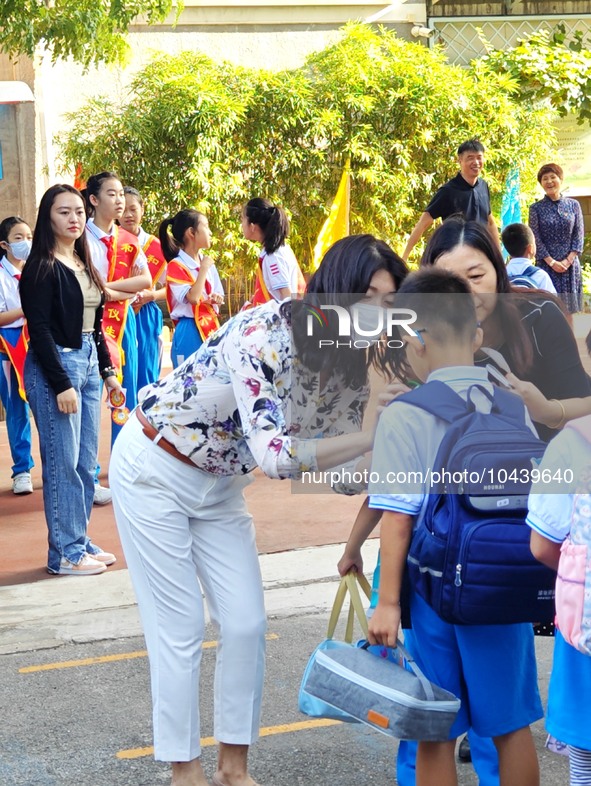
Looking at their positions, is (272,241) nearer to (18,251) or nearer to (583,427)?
(18,251)

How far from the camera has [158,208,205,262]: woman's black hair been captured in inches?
318

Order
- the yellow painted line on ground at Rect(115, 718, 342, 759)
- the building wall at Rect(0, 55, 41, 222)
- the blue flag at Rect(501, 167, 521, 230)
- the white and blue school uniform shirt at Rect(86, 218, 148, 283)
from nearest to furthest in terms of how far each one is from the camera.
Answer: the yellow painted line on ground at Rect(115, 718, 342, 759) → the white and blue school uniform shirt at Rect(86, 218, 148, 283) → the blue flag at Rect(501, 167, 521, 230) → the building wall at Rect(0, 55, 41, 222)

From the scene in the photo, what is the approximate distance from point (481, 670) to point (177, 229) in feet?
19.0

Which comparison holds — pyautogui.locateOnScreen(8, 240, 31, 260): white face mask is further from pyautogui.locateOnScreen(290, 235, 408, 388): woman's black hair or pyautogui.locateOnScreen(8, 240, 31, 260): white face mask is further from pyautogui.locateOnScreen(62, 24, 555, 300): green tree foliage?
pyautogui.locateOnScreen(62, 24, 555, 300): green tree foliage

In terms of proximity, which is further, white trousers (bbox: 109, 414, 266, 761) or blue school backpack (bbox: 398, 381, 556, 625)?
white trousers (bbox: 109, 414, 266, 761)

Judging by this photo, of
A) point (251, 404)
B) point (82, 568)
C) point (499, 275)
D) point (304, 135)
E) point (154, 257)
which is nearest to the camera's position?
point (251, 404)

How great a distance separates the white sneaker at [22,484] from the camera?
770cm

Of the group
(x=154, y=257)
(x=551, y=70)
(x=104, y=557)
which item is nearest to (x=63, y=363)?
(x=104, y=557)

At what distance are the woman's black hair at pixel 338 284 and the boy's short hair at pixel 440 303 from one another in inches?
4.0

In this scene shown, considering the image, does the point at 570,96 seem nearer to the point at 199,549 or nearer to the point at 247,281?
the point at 247,281

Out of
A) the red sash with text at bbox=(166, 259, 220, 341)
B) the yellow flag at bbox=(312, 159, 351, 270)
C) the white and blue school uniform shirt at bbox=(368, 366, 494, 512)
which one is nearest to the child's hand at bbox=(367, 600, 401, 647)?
the white and blue school uniform shirt at bbox=(368, 366, 494, 512)

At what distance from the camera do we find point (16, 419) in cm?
777

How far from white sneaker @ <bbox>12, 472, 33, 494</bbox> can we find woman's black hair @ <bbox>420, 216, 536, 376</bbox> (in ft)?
15.4

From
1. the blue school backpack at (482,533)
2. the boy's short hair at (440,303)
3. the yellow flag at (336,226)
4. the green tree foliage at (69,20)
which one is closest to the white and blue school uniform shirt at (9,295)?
the green tree foliage at (69,20)
